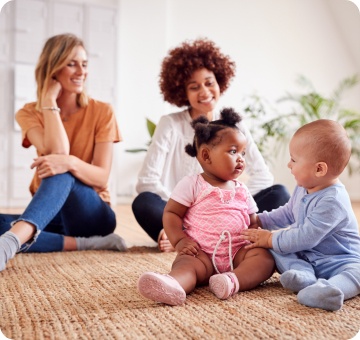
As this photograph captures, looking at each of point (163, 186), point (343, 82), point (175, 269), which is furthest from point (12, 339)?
point (343, 82)

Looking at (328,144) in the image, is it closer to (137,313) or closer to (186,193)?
(186,193)

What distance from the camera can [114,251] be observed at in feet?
6.12

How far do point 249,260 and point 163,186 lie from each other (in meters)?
0.82

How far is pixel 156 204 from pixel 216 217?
63 cm

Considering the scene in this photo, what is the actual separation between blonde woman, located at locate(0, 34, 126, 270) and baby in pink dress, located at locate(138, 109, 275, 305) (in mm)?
549

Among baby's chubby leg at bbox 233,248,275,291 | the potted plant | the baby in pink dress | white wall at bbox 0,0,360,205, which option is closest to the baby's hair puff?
the baby in pink dress

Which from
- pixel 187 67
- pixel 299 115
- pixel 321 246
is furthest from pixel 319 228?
pixel 299 115

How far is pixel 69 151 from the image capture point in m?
1.98

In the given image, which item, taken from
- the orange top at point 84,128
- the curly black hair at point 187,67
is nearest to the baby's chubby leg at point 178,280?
the orange top at point 84,128

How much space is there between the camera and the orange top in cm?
195

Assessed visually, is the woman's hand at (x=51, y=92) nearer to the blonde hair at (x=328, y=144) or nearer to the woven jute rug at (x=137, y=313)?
the woven jute rug at (x=137, y=313)

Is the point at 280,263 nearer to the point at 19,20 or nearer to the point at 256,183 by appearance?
the point at 256,183

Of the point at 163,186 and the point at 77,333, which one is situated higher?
the point at 163,186

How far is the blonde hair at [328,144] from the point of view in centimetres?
114
